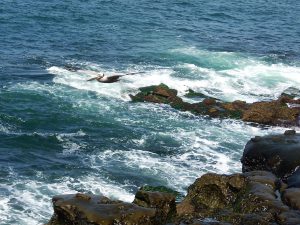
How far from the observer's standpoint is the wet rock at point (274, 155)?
32344 millimetres

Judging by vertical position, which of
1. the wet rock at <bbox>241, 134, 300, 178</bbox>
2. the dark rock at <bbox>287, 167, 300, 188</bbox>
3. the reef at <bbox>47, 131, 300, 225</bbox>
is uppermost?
the reef at <bbox>47, 131, 300, 225</bbox>

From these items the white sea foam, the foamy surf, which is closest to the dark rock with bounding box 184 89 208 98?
the foamy surf

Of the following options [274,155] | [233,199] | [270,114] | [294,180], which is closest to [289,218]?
[233,199]

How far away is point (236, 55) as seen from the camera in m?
67.9

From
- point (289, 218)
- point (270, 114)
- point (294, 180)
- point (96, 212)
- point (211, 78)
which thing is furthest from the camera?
point (211, 78)

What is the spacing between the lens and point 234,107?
160ft

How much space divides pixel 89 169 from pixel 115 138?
20.0ft

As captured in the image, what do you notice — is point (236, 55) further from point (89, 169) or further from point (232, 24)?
point (89, 169)

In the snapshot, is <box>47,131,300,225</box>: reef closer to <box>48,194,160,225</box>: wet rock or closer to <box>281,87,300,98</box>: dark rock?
<box>48,194,160,225</box>: wet rock

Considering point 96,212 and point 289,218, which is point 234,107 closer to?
point 289,218

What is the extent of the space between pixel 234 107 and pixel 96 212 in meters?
28.0

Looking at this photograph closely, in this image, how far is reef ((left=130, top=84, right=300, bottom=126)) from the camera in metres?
46.8

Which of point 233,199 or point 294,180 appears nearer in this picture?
point 233,199

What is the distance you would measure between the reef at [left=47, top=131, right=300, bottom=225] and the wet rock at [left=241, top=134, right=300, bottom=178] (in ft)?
0.45
